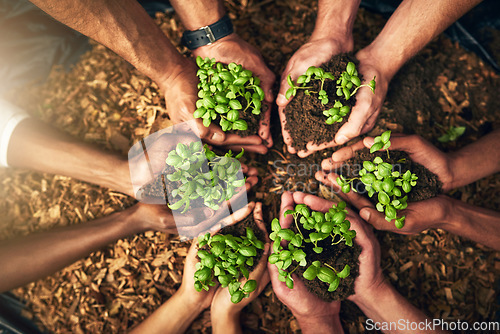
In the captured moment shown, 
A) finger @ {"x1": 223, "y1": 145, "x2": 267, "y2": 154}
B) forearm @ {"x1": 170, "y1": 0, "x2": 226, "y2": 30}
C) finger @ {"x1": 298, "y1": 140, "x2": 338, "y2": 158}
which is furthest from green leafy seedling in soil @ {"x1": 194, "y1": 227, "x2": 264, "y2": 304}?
forearm @ {"x1": 170, "y1": 0, "x2": 226, "y2": 30}

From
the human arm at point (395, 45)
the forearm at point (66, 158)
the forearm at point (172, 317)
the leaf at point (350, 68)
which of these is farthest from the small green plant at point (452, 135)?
the forearm at point (66, 158)

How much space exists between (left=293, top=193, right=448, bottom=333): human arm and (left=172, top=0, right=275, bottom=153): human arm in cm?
59

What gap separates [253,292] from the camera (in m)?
2.24

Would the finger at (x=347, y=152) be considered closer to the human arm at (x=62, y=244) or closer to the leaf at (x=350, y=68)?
the leaf at (x=350, y=68)

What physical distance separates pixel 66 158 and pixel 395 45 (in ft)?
9.79

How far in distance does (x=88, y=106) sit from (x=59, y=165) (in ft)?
2.18

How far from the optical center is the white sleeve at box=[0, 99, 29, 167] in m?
2.59

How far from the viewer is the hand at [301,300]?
2148 mm

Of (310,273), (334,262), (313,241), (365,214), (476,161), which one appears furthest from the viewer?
(476,161)

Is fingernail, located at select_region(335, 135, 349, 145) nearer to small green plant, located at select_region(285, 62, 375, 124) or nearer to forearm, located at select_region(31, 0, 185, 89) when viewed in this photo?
small green plant, located at select_region(285, 62, 375, 124)

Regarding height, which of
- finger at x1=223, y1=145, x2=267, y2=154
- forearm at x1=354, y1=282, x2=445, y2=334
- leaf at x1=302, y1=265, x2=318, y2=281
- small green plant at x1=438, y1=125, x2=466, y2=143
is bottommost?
forearm at x1=354, y1=282, x2=445, y2=334

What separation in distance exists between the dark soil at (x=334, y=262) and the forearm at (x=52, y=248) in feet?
4.92

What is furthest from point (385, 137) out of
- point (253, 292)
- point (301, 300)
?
point (253, 292)

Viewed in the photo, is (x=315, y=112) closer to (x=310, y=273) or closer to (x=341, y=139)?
(x=341, y=139)
